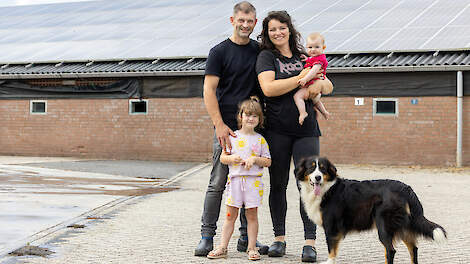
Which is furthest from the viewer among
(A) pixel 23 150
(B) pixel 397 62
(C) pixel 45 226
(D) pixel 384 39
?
(A) pixel 23 150

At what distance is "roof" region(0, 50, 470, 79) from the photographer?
17.5 metres

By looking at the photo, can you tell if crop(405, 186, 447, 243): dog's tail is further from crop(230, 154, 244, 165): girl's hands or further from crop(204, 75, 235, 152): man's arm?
crop(204, 75, 235, 152): man's arm

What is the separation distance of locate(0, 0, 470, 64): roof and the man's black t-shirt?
1379 centimetres

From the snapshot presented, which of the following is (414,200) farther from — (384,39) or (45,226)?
(384,39)

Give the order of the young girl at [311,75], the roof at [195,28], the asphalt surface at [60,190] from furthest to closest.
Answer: the roof at [195,28] < the asphalt surface at [60,190] < the young girl at [311,75]

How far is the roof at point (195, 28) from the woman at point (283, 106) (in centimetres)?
1370

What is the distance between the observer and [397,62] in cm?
1802

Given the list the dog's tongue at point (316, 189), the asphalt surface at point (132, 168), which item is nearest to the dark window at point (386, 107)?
the asphalt surface at point (132, 168)

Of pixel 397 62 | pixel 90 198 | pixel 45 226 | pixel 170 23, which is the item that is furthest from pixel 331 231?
pixel 170 23

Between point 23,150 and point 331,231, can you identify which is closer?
point 331,231

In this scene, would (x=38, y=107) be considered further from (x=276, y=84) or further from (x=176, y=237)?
(x=276, y=84)

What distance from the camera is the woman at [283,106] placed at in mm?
5352

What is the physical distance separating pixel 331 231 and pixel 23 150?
18596 millimetres

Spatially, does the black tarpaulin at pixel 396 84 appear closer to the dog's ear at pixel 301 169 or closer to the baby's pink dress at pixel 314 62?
the baby's pink dress at pixel 314 62
